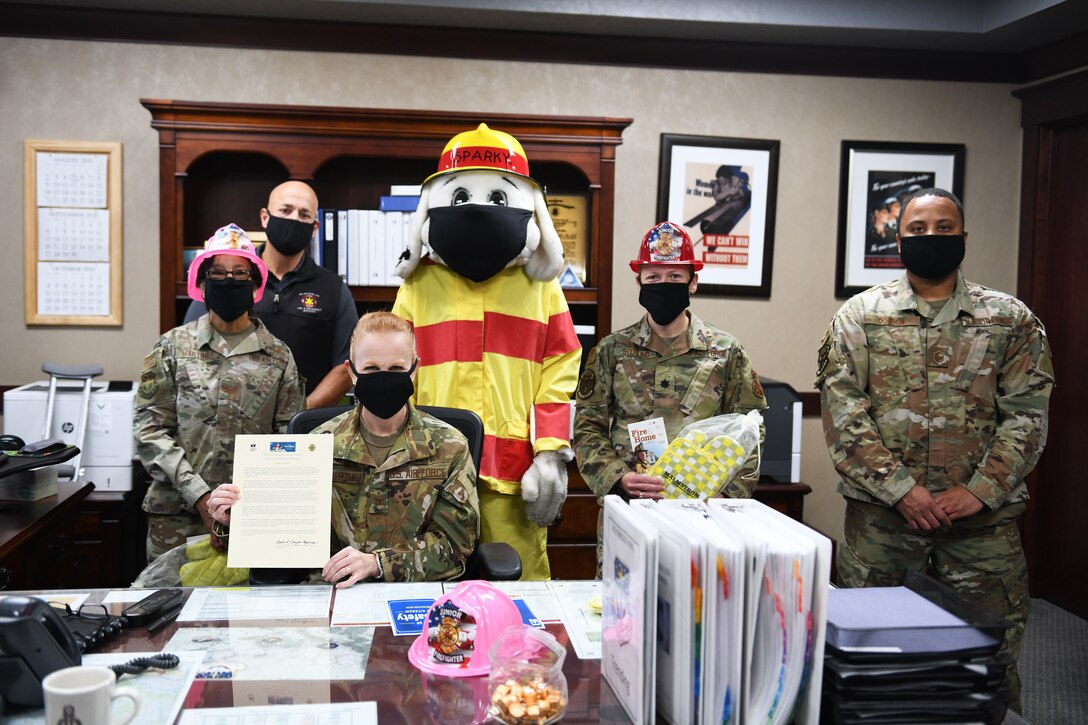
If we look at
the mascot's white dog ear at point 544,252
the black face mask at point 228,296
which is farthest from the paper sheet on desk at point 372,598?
the black face mask at point 228,296

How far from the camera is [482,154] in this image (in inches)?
90.1

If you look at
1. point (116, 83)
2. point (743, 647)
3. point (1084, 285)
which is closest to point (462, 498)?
point (743, 647)

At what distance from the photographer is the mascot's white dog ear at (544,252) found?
7.70 ft

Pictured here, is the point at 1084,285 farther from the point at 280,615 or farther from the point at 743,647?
the point at 280,615

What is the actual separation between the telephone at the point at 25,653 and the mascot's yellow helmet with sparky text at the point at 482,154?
153 centimetres

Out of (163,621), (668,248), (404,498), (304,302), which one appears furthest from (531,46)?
(163,621)

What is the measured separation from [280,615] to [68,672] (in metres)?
0.46

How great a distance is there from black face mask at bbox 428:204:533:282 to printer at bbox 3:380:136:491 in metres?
1.55

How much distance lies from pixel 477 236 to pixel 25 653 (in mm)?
1442

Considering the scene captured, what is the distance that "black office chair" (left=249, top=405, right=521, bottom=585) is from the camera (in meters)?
1.81

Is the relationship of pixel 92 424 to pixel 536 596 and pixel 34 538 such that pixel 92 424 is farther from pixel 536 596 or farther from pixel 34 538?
pixel 536 596

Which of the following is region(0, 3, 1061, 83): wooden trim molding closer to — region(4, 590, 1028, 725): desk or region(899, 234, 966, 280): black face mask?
region(899, 234, 966, 280): black face mask

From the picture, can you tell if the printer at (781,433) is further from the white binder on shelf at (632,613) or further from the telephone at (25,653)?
the telephone at (25,653)

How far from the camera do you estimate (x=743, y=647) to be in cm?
109
